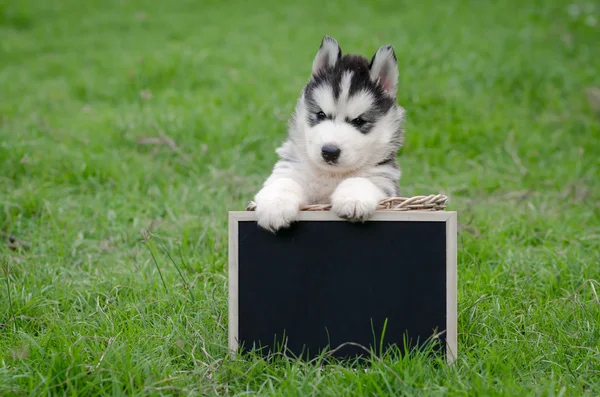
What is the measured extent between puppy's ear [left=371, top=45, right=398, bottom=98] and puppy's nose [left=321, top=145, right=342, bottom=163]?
451 millimetres

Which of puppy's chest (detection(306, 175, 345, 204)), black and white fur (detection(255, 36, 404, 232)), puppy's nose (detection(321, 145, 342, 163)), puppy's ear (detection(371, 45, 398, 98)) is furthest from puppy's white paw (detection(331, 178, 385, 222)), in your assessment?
puppy's ear (detection(371, 45, 398, 98))

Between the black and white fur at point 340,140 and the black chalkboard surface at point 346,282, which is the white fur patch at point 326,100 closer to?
the black and white fur at point 340,140

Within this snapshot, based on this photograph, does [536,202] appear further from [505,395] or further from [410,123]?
[505,395]

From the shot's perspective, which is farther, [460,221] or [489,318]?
[460,221]

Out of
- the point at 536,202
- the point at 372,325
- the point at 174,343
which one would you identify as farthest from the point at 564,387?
the point at 536,202

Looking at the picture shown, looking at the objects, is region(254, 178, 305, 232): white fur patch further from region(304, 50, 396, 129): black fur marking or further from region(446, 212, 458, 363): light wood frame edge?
region(446, 212, 458, 363): light wood frame edge

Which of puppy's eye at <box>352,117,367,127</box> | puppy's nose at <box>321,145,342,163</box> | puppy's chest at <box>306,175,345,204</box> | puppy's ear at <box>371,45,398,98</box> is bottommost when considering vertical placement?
puppy's chest at <box>306,175,345,204</box>

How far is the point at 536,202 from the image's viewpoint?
5.48 m

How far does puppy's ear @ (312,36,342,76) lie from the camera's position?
3162 millimetres

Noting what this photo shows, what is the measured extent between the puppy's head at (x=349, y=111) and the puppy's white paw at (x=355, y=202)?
0.20 metres

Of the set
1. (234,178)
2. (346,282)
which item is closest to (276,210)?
(346,282)

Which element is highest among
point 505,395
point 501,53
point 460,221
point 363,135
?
point 501,53

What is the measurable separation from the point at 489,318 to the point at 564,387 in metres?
0.83

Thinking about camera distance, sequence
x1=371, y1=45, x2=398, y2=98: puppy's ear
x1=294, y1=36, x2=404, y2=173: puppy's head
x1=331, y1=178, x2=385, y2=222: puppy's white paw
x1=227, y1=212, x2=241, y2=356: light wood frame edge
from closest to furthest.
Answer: x1=331, y1=178, x2=385, y2=222: puppy's white paw, x1=227, y1=212, x2=241, y2=356: light wood frame edge, x1=294, y1=36, x2=404, y2=173: puppy's head, x1=371, y1=45, x2=398, y2=98: puppy's ear
